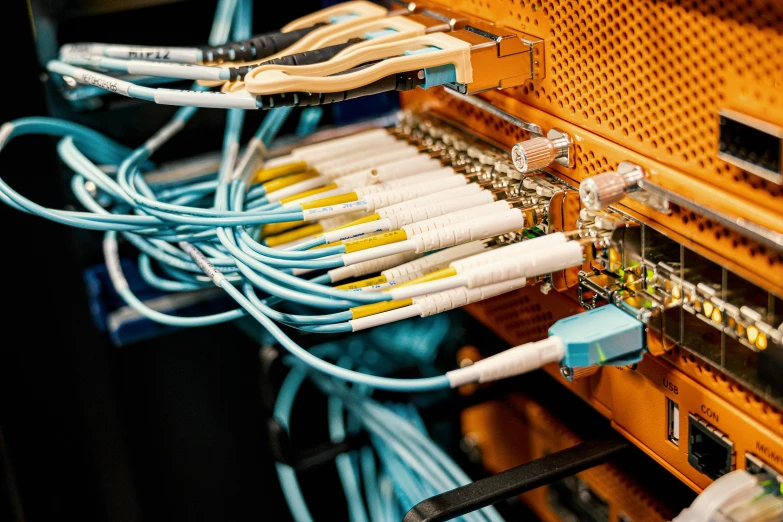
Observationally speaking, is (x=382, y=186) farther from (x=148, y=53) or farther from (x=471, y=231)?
(x=148, y=53)

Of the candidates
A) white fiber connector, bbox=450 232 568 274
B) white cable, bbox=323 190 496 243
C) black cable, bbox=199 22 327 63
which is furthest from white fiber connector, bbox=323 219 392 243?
black cable, bbox=199 22 327 63

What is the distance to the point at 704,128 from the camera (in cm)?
58

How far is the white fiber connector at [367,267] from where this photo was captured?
0.75m

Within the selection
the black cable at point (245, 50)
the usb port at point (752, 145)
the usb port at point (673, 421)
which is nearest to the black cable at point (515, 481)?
the usb port at point (673, 421)

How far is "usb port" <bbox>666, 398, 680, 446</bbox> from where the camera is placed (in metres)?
0.68

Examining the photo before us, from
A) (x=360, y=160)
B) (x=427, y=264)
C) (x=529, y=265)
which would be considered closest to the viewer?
(x=529, y=265)

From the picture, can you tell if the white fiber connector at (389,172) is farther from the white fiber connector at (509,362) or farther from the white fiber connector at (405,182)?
the white fiber connector at (509,362)

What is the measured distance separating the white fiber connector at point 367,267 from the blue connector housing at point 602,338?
17 centimetres

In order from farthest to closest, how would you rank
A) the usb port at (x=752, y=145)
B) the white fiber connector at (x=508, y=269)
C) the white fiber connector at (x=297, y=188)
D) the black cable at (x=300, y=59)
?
the white fiber connector at (x=297, y=188) → the black cable at (x=300, y=59) → the white fiber connector at (x=508, y=269) → the usb port at (x=752, y=145)

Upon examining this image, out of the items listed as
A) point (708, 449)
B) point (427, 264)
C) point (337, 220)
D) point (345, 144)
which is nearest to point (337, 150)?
point (345, 144)

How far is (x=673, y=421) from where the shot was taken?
0.69 m

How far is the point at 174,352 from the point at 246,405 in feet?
0.44

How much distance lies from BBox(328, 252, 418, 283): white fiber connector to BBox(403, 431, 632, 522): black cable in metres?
0.20

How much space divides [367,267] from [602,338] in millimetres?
225
